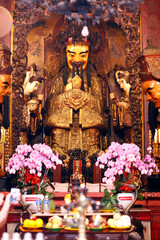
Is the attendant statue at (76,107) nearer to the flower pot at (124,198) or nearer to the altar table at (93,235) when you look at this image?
the flower pot at (124,198)

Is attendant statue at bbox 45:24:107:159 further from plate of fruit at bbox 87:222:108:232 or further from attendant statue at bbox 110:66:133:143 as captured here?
plate of fruit at bbox 87:222:108:232

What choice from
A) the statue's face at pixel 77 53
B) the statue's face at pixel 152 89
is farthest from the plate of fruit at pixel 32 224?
the statue's face at pixel 77 53

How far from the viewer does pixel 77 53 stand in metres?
8.36

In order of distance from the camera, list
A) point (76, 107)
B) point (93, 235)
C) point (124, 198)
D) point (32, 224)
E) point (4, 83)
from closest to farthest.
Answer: point (93, 235) < point (32, 224) < point (124, 198) < point (4, 83) < point (76, 107)

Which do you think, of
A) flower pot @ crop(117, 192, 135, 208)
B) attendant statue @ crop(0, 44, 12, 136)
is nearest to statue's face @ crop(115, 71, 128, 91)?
attendant statue @ crop(0, 44, 12, 136)

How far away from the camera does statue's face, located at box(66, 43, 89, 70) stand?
27.5ft

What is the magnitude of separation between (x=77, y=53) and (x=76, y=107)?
1108 millimetres

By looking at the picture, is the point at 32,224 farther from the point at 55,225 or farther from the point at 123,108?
the point at 123,108

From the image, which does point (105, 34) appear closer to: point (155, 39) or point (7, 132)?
point (155, 39)

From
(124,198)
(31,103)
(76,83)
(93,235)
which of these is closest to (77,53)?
(76,83)

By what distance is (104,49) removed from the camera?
888cm

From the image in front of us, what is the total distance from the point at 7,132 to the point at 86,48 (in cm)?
242

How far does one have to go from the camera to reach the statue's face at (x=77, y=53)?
837 cm

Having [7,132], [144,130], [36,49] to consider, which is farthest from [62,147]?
[36,49]
